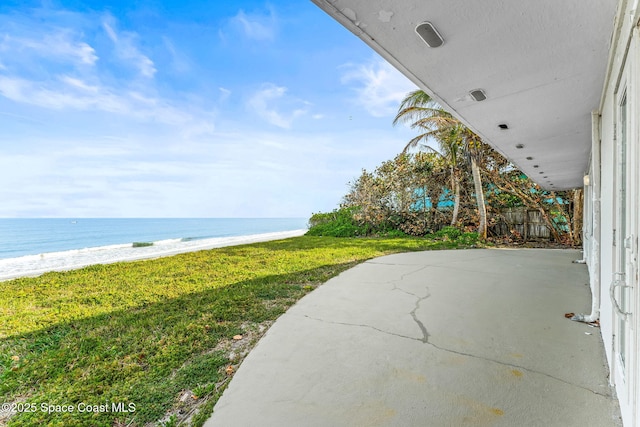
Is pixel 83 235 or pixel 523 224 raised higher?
pixel 523 224

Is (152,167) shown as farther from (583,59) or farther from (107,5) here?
(583,59)

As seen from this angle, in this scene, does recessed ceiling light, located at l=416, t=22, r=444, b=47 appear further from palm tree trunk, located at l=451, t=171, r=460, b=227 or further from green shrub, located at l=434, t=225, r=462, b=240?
palm tree trunk, located at l=451, t=171, r=460, b=227

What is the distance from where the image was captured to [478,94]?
237 centimetres

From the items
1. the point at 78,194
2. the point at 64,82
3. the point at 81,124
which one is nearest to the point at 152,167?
the point at 78,194

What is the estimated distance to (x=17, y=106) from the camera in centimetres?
1920

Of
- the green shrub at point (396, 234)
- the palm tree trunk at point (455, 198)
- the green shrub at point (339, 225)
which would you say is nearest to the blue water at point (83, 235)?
the green shrub at point (339, 225)

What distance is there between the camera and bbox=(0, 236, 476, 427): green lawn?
1.78 m

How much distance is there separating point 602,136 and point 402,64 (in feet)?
7.20

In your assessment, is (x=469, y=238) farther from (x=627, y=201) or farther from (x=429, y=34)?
(x=429, y=34)

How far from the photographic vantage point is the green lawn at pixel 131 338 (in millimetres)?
1782

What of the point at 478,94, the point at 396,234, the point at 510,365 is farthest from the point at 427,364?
the point at 396,234

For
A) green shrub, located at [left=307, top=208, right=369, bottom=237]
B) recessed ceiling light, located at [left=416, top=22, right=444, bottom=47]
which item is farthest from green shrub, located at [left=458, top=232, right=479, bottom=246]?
recessed ceiling light, located at [left=416, top=22, right=444, bottom=47]

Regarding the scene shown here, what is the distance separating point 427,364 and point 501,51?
7.08 feet

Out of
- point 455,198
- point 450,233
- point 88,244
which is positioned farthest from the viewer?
point 88,244
